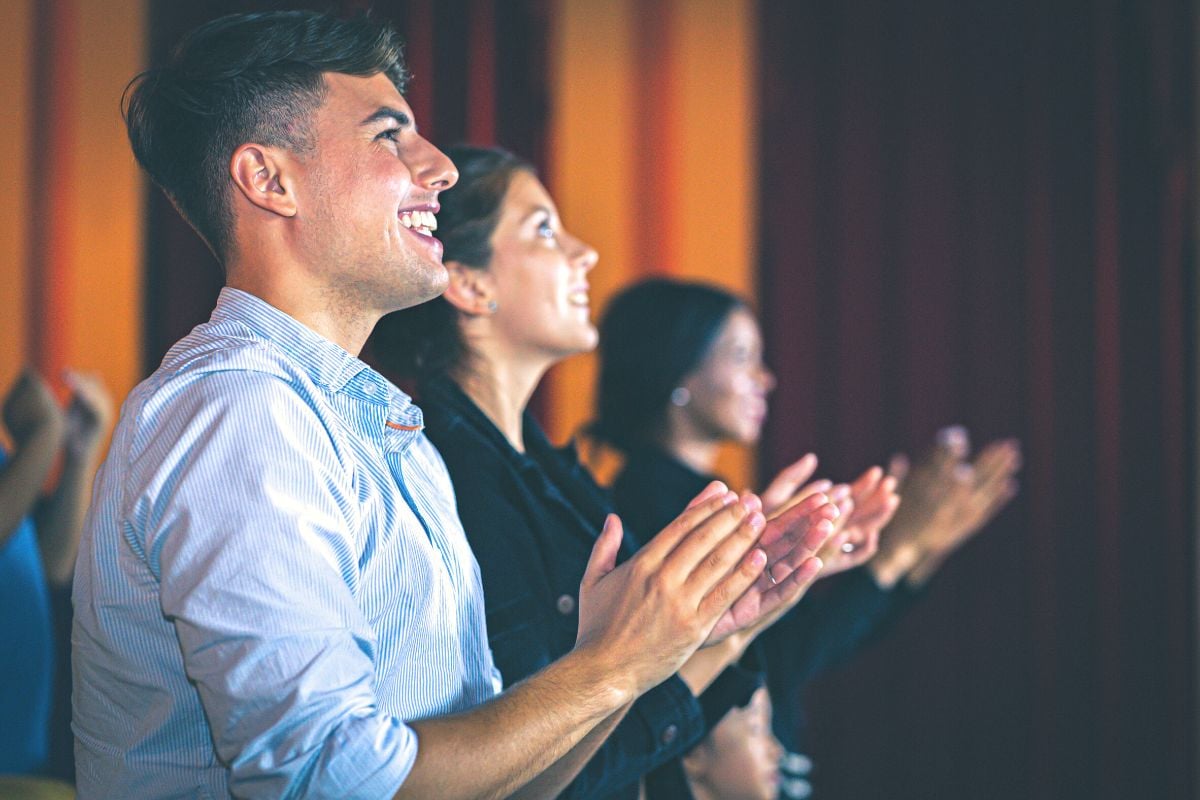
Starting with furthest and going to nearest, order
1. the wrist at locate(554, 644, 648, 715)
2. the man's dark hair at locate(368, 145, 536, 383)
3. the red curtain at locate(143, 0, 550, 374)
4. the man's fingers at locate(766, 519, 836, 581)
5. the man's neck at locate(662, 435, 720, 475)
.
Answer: the red curtain at locate(143, 0, 550, 374) → the man's neck at locate(662, 435, 720, 475) → the man's dark hair at locate(368, 145, 536, 383) → the man's fingers at locate(766, 519, 836, 581) → the wrist at locate(554, 644, 648, 715)

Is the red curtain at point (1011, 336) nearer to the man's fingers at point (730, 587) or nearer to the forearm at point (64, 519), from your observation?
the forearm at point (64, 519)

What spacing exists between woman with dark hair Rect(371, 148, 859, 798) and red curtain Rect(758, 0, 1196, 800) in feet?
5.33

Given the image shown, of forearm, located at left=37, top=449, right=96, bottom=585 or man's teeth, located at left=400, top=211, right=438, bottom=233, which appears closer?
man's teeth, located at left=400, top=211, right=438, bottom=233

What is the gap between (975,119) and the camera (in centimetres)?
327

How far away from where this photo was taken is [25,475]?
171 cm

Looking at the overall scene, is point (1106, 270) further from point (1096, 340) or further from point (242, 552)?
point (242, 552)

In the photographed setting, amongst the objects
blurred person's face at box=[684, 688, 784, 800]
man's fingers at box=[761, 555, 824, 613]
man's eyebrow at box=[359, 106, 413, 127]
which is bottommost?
blurred person's face at box=[684, 688, 784, 800]

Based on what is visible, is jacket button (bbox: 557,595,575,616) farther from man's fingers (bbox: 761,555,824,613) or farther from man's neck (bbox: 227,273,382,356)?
man's neck (bbox: 227,273,382,356)

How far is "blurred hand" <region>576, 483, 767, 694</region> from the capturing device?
3.18 ft

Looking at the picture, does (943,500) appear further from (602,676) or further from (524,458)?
(602,676)

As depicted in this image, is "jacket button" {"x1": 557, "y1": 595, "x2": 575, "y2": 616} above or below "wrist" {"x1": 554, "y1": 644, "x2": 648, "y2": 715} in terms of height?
below

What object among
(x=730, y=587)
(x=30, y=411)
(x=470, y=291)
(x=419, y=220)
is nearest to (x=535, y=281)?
(x=470, y=291)

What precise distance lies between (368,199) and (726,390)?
1228mm

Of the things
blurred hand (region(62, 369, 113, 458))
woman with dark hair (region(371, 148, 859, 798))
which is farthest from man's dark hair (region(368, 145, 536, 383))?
blurred hand (region(62, 369, 113, 458))
